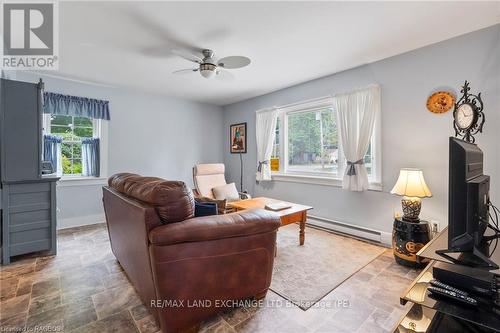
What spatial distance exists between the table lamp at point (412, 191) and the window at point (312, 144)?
0.61 m

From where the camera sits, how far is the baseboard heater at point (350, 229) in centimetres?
298

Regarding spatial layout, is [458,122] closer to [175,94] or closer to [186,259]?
[186,259]

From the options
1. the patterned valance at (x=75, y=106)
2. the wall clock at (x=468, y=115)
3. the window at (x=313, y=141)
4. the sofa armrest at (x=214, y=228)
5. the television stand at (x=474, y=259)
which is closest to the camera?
the television stand at (x=474, y=259)

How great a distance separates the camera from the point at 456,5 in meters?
1.93

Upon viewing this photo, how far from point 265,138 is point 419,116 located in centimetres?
244

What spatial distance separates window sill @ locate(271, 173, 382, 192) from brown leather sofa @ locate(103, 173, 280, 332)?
194cm

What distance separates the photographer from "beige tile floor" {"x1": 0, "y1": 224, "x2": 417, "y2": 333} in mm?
1572

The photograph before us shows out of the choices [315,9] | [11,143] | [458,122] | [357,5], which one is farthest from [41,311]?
[458,122]

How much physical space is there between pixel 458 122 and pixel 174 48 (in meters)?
3.08

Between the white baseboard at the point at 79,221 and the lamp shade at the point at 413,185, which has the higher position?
the lamp shade at the point at 413,185

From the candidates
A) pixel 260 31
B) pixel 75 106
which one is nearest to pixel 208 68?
pixel 260 31

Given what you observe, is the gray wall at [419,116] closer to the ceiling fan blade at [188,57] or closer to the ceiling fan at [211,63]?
the ceiling fan at [211,63]

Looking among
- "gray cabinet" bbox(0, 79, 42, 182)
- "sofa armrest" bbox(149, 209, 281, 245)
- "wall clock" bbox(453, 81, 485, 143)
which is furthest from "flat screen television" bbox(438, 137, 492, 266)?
"gray cabinet" bbox(0, 79, 42, 182)

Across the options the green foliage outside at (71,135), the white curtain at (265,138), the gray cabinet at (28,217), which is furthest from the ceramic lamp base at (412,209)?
the green foliage outside at (71,135)
